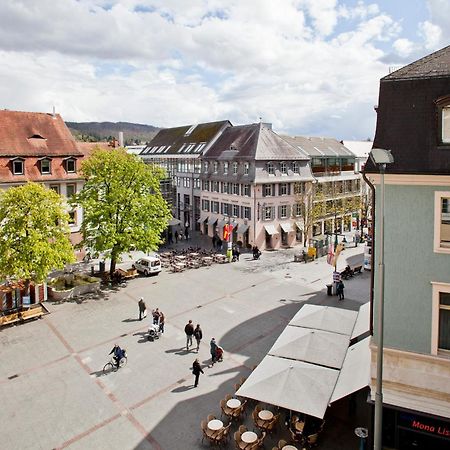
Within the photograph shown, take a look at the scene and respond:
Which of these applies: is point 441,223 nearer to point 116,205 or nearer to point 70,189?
point 116,205

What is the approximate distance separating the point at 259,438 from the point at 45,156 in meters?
32.9

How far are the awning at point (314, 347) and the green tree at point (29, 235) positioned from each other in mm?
15846

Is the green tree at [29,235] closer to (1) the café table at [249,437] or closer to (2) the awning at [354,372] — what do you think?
(1) the café table at [249,437]

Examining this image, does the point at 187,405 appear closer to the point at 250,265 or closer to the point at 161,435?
the point at 161,435

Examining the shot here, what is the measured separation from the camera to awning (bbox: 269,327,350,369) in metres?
16.5

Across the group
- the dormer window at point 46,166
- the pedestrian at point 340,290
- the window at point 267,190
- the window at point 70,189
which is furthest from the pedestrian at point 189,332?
the window at point 267,190

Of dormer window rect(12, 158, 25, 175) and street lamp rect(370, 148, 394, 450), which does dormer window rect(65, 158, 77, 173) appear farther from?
street lamp rect(370, 148, 394, 450)

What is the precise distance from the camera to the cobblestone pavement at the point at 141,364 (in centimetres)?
1537

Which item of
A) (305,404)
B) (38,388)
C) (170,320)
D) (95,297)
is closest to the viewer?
(305,404)

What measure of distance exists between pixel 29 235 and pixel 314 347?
19.0 m

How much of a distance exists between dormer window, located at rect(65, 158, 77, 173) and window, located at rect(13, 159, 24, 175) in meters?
4.16

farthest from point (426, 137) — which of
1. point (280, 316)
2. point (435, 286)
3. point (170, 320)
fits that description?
point (170, 320)

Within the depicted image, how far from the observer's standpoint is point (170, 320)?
26.1 m

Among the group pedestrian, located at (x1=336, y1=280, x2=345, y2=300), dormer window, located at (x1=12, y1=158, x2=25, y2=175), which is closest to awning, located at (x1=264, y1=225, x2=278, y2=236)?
pedestrian, located at (x1=336, y1=280, x2=345, y2=300)
